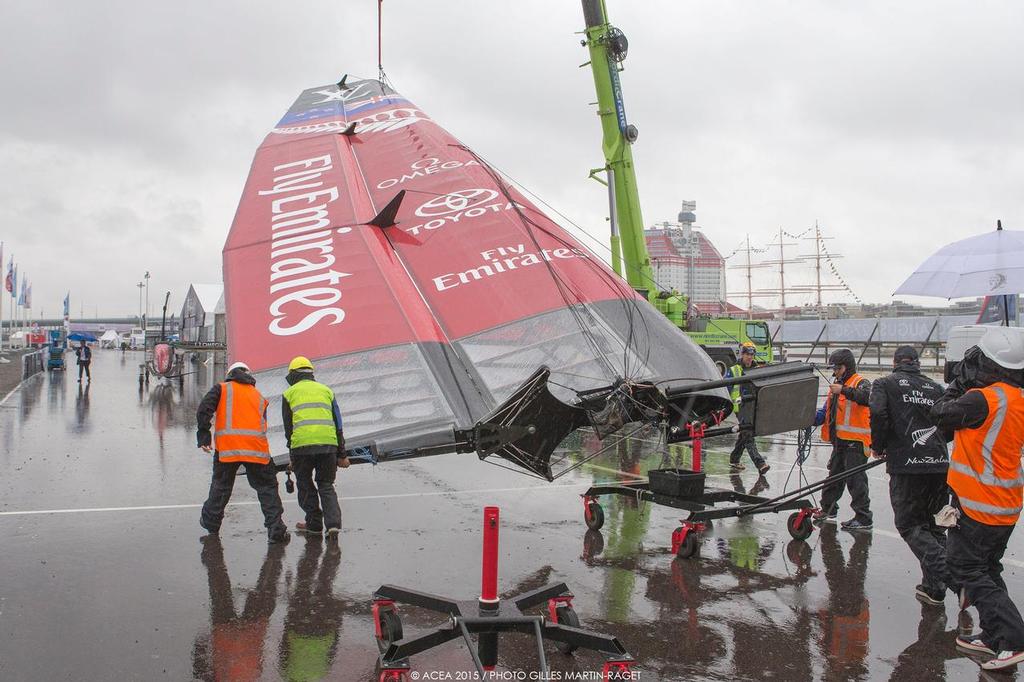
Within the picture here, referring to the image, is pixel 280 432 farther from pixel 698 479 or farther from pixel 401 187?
pixel 698 479

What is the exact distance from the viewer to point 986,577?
179 inches

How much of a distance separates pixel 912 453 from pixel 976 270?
19.8 feet

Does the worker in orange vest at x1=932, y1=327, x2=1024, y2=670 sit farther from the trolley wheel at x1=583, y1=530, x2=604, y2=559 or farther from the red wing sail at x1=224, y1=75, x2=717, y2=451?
the trolley wheel at x1=583, y1=530, x2=604, y2=559

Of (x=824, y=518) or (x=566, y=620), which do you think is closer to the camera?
(x=566, y=620)

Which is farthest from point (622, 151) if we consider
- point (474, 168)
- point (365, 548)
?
point (365, 548)

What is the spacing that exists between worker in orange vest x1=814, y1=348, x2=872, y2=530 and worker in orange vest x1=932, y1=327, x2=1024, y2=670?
8.18 ft

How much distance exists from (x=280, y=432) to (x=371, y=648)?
2096mm

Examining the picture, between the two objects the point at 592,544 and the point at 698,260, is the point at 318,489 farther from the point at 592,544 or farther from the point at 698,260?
the point at 698,260

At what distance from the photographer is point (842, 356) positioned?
23.6ft

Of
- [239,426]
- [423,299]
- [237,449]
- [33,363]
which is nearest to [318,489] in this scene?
[237,449]

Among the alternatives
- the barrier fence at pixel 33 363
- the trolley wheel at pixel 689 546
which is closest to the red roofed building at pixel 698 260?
the barrier fence at pixel 33 363

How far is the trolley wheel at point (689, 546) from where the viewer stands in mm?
6309

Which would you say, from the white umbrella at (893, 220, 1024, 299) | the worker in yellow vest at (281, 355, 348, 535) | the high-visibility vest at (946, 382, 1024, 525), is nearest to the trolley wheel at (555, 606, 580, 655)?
the worker in yellow vest at (281, 355, 348, 535)

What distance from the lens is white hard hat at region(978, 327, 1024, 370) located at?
4543 mm
